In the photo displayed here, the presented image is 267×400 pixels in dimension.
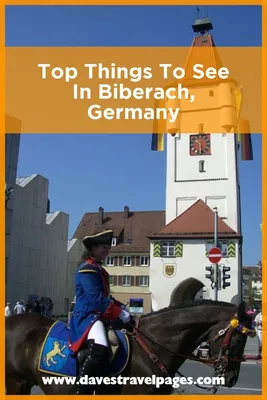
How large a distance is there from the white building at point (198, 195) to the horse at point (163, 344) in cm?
3754

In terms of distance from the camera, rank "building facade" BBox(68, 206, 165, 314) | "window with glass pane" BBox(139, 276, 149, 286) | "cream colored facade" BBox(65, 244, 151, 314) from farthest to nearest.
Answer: "window with glass pane" BBox(139, 276, 149, 286) → "building facade" BBox(68, 206, 165, 314) → "cream colored facade" BBox(65, 244, 151, 314)

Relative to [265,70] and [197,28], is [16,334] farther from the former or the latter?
[197,28]

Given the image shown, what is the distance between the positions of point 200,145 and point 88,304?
151ft

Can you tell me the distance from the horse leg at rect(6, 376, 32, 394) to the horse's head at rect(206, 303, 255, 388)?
7.46 feet

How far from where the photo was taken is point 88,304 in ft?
16.9

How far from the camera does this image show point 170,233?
4444 centimetres

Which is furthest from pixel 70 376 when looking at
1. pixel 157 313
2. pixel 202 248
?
pixel 202 248

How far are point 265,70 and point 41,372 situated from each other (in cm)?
1002

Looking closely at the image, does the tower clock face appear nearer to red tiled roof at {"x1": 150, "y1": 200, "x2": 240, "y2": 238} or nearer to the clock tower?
the clock tower

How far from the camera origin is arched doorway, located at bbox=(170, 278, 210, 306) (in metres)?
42.9

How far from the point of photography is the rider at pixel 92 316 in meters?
4.98

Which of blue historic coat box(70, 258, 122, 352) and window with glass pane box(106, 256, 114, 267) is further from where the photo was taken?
window with glass pane box(106, 256, 114, 267)

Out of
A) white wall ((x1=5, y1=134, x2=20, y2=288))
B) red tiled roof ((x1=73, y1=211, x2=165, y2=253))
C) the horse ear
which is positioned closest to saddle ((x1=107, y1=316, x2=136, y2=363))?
the horse ear

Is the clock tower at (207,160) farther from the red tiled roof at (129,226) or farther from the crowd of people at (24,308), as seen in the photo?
the crowd of people at (24,308)
